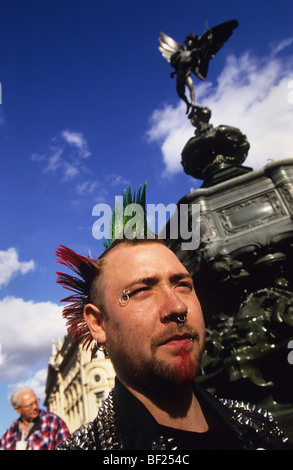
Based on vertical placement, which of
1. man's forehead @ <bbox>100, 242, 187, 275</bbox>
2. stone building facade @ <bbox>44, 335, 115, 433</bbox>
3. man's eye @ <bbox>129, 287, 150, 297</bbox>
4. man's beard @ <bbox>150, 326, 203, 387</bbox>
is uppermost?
stone building facade @ <bbox>44, 335, 115, 433</bbox>

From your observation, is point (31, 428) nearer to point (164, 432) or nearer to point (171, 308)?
point (164, 432)

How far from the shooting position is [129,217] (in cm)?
195

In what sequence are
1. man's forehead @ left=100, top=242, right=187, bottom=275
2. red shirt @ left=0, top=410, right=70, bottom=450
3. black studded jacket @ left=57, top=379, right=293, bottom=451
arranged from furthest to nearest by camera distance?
red shirt @ left=0, top=410, right=70, bottom=450, man's forehead @ left=100, top=242, right=187, bottom=275, black studded jacket @ left=57, top=379, right=293, bottom=451

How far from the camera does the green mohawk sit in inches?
72.5

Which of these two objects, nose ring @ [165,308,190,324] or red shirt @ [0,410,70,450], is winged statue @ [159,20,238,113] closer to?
red shirt @ [0,410,70,450]

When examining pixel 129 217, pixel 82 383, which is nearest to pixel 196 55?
pixel 129 217

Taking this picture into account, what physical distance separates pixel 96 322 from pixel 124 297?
28cm

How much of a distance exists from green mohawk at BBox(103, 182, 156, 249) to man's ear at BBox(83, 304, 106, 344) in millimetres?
442

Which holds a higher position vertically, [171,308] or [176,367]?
[171,308]

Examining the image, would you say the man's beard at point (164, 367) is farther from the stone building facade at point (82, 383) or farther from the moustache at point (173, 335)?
the stone building facade at point (82, 383)

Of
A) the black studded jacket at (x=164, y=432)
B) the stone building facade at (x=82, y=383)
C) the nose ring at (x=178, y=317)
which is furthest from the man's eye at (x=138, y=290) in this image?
the stone building facade at (x=82, y=383)

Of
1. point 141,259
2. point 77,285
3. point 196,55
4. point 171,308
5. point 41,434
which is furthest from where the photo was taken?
point 196,55

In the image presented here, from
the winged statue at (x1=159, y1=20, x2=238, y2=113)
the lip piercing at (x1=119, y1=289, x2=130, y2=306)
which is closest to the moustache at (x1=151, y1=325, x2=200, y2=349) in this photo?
the lip piercing at (x1=119, y1=289, x2=130, y2=306)

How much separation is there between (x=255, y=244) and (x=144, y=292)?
3407 millimetres
